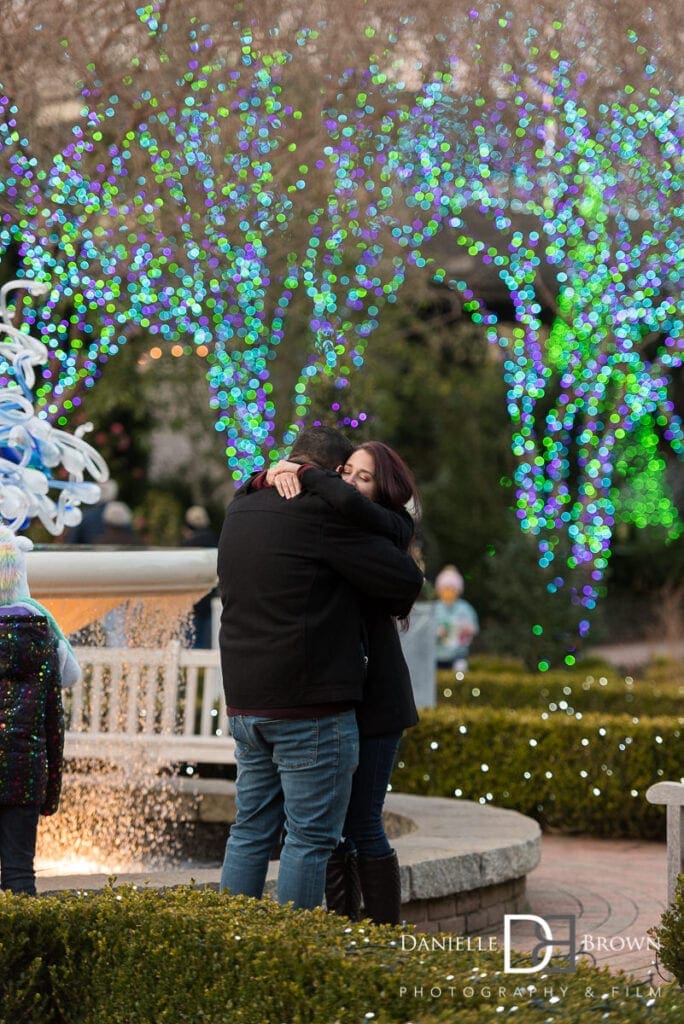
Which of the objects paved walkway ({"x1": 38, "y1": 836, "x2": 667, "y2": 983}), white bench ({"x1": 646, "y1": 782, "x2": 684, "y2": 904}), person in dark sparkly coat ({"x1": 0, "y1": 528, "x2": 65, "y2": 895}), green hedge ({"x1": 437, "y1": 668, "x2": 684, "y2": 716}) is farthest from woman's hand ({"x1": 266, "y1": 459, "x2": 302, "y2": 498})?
green hedge ({"x1": 437, "y1": 668, "x2": 684, "y2": 716})

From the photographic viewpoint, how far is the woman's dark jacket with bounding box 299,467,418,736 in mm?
3881

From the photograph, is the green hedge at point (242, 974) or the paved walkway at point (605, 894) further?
the paved walkway at point (605, 894)

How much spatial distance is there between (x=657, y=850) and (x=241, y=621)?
4196 mm

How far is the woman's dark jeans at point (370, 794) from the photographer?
13.4ft

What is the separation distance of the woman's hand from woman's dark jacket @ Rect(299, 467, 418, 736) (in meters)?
0.02

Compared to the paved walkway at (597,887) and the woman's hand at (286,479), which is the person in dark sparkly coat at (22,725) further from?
the woman's hand at (286,479)

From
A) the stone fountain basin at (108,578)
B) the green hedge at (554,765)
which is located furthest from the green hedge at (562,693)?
the stone fountain basin at (108,578)

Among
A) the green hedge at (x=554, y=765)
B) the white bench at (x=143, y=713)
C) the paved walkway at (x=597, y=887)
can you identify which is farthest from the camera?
the green hedge at (x=554, y=765)

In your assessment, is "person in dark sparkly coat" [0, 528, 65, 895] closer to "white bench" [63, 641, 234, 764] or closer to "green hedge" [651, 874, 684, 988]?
"green hedge" [651, 874, 684, 988]

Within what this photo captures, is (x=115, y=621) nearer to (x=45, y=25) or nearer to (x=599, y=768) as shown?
(x=599, y=768)

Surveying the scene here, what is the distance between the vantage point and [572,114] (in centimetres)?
1083

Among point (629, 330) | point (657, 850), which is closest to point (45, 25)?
point (657, 850)

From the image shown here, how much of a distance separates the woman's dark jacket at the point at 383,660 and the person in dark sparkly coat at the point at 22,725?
0.90 m

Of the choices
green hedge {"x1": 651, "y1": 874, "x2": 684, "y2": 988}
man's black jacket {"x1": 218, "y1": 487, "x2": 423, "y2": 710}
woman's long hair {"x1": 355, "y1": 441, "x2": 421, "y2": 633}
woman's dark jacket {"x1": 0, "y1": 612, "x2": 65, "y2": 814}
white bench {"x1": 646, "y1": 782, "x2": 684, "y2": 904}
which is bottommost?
green hedge {"x1": 651, "y1": 874, "x2": 684, "y2": 988}
